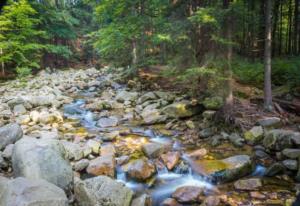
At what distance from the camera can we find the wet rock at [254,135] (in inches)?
300

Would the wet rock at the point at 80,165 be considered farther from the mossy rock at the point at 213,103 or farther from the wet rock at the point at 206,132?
the mossy rock at the point at 213,103

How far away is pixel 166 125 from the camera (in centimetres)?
921

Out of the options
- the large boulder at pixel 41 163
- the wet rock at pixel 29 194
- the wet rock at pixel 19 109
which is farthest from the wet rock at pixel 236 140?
the wet rock at pixel 19 109

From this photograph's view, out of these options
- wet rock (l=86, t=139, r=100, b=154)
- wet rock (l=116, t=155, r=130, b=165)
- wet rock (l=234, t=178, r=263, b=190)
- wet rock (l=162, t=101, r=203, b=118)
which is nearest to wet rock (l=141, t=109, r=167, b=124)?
wet rock (l=162, t=101, r=203, b=118)

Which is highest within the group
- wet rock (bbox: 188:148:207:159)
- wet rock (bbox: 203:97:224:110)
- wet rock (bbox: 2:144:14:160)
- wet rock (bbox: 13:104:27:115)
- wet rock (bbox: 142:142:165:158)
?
wet rock (bbox: 203:97:224:110)

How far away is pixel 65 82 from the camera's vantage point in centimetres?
1745

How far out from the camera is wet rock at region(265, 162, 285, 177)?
6.16 m

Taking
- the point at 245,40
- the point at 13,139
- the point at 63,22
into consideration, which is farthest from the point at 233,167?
the point at 63,22

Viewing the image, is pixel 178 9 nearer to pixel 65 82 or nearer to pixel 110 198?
pixel 110 198

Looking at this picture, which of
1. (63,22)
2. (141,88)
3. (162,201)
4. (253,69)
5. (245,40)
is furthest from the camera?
(63,22)

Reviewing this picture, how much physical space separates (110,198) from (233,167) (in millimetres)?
2903

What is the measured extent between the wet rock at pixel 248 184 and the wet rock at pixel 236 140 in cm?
178

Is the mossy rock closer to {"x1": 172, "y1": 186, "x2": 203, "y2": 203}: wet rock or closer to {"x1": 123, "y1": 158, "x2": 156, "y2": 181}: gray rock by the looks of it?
{"x1": 123, "y1": 158, "x2": 156, "y2": 181}: gray rock

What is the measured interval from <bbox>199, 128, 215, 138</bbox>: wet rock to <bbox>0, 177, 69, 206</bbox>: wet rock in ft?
16.4
